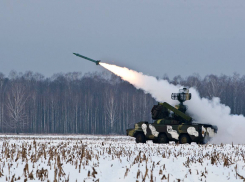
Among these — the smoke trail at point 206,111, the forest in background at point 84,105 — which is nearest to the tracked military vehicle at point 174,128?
the smoke trail at point 206,111

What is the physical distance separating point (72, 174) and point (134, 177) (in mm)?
1573

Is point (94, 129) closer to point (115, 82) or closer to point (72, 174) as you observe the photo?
point (115, 82)

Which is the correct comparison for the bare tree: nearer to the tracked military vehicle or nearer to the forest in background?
the forest in background

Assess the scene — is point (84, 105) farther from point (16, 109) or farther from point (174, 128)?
point (174, 128)

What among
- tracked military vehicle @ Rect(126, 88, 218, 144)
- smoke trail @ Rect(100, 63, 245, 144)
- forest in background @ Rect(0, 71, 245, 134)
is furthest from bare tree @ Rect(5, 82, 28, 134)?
tracked military vehicle @ Rect(126, 88, 218, 144)

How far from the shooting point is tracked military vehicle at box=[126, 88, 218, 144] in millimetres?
26594

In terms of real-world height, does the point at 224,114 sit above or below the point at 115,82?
below

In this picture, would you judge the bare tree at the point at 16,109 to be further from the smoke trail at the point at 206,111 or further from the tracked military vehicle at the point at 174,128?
the tracked military vehicle at the point at 174,128

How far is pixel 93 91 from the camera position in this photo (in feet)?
254

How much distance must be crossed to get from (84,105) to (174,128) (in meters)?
46.5

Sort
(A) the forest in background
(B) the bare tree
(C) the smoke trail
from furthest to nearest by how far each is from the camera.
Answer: (A) the forest in background → (B) the bare tree → (C) the smoke trail

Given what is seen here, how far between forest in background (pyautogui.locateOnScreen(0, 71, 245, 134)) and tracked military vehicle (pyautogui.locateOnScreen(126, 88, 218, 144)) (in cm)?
3421

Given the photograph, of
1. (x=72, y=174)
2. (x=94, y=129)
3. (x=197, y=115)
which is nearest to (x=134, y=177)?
(x=72, y=174)

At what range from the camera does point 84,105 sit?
72.6 meters
